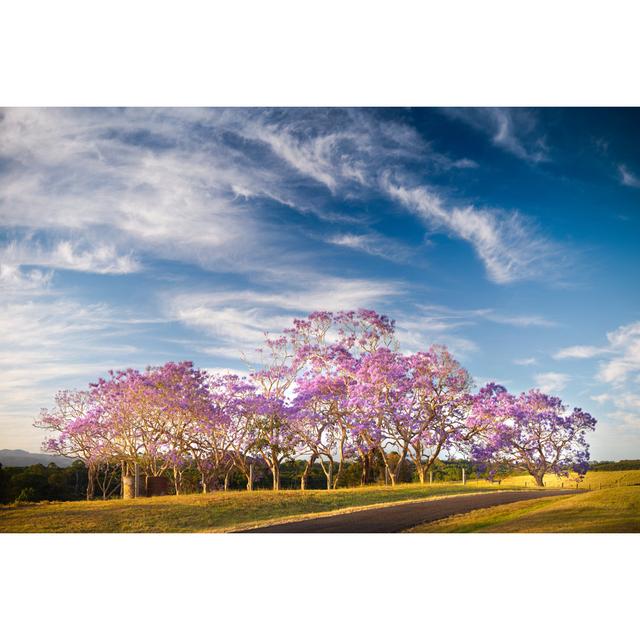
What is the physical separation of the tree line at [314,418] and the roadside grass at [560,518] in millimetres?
1202

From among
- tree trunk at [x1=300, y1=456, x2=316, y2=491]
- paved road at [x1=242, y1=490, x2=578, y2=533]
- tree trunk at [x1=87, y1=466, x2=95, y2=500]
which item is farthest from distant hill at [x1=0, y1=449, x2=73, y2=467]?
tree trunk at [x1=300, y1=456, x2=316, y2=491]

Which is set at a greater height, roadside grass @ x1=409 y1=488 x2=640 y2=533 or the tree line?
the tree line

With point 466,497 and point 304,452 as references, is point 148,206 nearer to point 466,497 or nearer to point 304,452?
point 304,452

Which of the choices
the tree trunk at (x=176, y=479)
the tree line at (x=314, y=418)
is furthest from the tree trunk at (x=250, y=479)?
the tree trunk at (x=176, y=479)

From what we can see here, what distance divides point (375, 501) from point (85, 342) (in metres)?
5.03

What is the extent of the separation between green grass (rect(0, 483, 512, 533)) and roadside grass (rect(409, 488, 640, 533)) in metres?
1.62

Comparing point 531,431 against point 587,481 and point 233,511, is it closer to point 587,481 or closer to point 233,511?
point 587,481

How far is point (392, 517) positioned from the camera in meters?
9.06

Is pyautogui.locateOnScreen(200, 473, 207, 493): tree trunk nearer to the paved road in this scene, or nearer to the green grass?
the green grass

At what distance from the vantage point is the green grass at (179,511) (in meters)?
8.89

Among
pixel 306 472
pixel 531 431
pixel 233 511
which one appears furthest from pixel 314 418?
pixel 531 431

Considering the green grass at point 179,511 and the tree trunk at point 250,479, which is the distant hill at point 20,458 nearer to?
the green grass at point 179,511

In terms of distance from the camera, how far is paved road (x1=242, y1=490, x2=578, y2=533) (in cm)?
873
